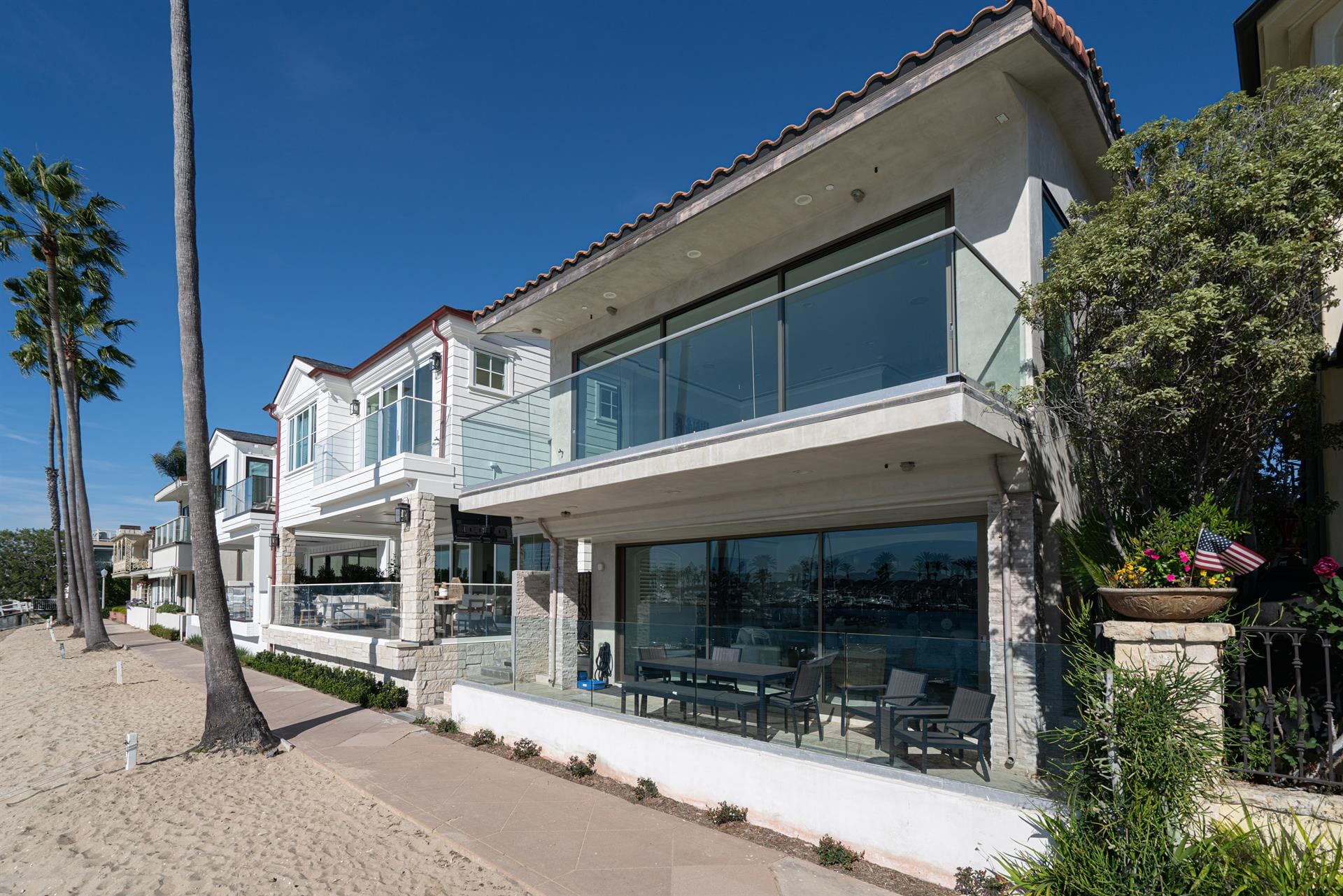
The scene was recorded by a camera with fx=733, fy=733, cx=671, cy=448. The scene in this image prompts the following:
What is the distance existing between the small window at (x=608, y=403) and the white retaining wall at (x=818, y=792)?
3849mm

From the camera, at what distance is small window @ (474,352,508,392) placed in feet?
A: 56.1

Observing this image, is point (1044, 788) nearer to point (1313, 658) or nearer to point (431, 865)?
point (1313, 658)

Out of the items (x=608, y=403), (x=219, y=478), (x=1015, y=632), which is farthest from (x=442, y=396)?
(x=219, y=478)

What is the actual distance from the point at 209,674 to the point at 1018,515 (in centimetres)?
1137

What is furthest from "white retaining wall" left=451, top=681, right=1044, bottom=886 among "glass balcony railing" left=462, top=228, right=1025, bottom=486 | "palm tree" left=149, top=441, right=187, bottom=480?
"palm tree" left=149, top=441, right=187, bottom=480

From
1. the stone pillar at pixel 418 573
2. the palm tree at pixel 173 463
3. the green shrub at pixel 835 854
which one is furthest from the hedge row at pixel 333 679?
the palm tree at pixel 173 463


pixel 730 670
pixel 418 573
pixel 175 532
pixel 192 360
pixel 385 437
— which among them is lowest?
pixel 730 670

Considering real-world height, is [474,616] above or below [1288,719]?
below

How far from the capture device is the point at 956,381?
6.26 m

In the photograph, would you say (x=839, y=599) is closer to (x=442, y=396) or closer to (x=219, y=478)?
(x=442, y=396)

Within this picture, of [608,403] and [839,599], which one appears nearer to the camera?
[839,599]

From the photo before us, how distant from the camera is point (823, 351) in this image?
745 cm

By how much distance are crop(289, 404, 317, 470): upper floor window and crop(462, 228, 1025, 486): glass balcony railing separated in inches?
520

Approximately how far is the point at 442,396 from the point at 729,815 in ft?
38.2
